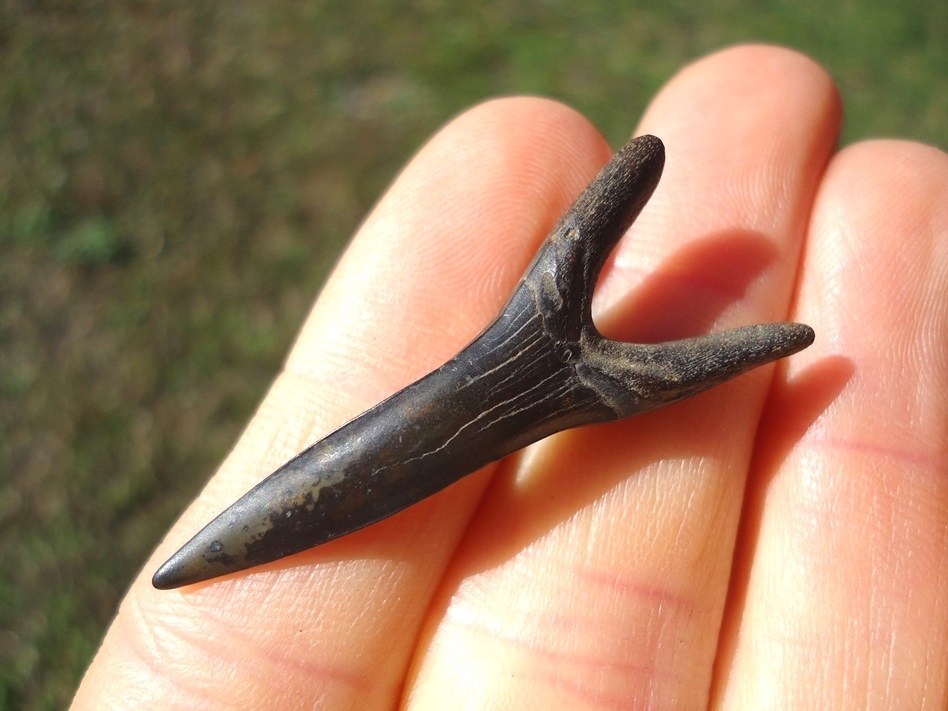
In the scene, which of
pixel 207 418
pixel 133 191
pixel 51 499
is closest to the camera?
pixel 51 499

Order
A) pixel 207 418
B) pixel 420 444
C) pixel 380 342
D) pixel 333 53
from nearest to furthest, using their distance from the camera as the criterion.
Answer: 1. pixel 420 444
2. pixel 380 342
3. pixel 207 418
4. pixel 333 53

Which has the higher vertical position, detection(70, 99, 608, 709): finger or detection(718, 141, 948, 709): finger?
detection(70, 99, 608, 709): finger

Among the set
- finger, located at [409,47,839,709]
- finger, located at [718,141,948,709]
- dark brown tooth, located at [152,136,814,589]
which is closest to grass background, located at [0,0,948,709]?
dark brown tooth, located at [152,136,814,589]

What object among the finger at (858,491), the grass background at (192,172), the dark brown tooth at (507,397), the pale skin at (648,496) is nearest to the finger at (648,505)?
the pale skin at (648,496)

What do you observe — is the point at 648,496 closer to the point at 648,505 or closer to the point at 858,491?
the point at 648,505

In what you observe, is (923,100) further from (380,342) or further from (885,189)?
(380,342)

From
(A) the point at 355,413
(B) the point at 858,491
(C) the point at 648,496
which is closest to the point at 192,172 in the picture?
(A) the point at 355,413

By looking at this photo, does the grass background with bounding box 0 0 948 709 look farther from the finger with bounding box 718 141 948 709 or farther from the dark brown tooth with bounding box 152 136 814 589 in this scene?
the finger with bounding box 718 141 948 709

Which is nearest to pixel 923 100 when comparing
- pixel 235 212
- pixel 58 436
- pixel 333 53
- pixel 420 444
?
pixel 333 53
